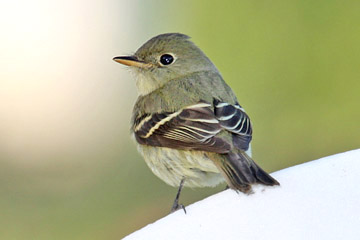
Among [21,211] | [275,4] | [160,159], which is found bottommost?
[21,211]

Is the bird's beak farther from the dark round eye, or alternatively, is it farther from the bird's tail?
the bird's tail

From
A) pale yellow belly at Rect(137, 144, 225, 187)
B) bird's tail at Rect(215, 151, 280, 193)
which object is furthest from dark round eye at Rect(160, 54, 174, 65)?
bird's tail at Rect(215, 151, 280, 193)

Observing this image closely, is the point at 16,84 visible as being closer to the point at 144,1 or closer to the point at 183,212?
the point at 144,1

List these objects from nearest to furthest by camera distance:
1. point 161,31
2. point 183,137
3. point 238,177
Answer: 1. point 238,177
2. point 183,137
3. point 161,31

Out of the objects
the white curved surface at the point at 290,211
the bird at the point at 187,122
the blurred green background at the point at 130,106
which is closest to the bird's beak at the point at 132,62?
the bird at the point at 187,122

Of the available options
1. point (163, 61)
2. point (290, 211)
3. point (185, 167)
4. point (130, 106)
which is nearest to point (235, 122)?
point (185, 167)

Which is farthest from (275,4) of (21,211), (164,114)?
(21,211)

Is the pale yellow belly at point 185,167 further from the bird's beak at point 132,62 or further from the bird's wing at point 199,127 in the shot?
the bird's beak at point 132,62
